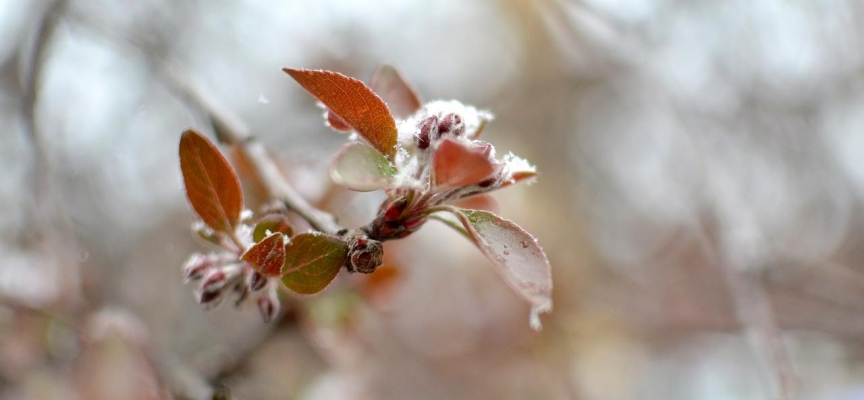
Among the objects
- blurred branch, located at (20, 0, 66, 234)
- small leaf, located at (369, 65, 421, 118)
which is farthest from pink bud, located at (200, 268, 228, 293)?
blurred branch, located at (20, 0, 66, 234)

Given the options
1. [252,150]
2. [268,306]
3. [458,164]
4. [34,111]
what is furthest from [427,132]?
[34,111]

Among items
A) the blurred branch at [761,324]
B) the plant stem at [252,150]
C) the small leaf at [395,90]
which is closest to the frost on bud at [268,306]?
the plant stem at [252,150]

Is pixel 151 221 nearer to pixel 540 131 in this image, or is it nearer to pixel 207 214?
pixel 207 214

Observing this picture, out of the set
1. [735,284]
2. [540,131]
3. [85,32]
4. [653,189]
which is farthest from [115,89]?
[653,189]

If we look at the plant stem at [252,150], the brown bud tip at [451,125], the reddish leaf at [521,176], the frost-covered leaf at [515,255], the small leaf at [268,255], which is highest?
the reddish leaf at [521,176]

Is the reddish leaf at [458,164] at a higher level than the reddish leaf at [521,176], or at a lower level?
lower

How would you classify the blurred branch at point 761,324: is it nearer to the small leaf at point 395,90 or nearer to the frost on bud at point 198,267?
the small leaf at point 395,90

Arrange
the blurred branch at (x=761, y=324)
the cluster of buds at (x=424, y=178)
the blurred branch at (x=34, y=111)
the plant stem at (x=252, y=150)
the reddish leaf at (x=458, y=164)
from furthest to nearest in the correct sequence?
the blurred branch at (x=34, y=111), the blurred branch at (x=761, y=324), the plant stem at (x=252, y=150), the cluster of buds at (x=424, y=178), the reddish leaf at (x=458, y=164)
